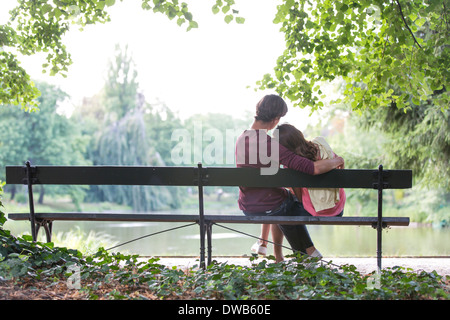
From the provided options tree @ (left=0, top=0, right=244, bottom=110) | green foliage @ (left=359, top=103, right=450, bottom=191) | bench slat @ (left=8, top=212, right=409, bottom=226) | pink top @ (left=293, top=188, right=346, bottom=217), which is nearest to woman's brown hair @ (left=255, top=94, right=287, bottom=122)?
pink top @ (left=293, top=188, right=346, bottom=217)

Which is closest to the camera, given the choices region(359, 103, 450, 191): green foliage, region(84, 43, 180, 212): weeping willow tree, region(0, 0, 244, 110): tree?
region(0, 0, 244, 110): tree

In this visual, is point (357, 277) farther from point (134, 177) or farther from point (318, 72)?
point (318, 72)

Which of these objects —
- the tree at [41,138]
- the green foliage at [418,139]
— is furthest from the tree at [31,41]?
the tree at [41,138]

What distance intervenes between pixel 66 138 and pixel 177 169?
29325mm

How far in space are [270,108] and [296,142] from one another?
301 millimetres

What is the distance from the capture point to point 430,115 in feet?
27.7

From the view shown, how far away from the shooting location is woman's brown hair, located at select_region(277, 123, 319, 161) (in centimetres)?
354

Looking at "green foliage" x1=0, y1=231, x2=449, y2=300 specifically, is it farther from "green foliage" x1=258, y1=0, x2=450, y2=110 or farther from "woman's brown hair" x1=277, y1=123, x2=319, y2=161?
"green foliage" x1=258, y1=0, x2=450, y2=110

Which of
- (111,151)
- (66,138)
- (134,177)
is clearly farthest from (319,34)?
(66,138)

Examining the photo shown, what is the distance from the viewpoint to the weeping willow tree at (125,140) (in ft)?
88.4

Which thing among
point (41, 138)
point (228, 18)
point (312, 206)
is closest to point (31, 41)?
point (228, 18)

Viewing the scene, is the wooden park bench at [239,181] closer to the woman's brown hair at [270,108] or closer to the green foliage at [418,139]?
the woman's brown hair at [270,108]

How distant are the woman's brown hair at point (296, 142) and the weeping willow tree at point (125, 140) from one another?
2306cm

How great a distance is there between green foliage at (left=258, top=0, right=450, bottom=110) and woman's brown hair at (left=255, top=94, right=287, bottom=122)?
29.4 inches
